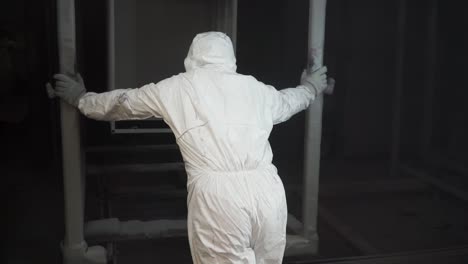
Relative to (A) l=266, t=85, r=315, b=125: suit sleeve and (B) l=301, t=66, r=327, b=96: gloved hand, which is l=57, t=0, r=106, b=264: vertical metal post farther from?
(B) l=301, t=66, r=327, b=96: gloved hand

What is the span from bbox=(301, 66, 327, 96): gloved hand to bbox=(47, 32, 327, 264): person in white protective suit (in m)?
0.40

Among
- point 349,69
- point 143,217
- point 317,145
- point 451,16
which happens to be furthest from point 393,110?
point 143,217

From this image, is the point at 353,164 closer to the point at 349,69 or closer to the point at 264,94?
the point at 349,69

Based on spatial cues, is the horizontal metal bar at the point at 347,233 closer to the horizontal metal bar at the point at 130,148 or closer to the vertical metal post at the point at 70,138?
the horizontal metal bar at the point at 130,148

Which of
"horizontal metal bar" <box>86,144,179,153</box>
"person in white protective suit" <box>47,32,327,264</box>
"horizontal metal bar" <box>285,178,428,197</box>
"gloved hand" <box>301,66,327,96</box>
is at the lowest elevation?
"horizontal metal bar" <box>285,178,428,197</box>

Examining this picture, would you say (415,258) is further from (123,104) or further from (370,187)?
(123,104)

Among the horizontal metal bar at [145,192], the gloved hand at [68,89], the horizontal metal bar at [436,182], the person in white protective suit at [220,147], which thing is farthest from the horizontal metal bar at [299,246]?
the horizontal metal bar at [436,182]

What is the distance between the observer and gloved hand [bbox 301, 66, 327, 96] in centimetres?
200

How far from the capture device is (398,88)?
10.8ft

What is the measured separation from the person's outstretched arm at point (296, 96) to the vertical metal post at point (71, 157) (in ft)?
2.41

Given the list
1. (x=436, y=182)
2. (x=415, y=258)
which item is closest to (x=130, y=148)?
(x=415, y=258)

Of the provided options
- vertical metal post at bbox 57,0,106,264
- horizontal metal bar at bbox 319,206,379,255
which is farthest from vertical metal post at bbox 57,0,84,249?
horizontal metal bar at bbox 319,206,379,255

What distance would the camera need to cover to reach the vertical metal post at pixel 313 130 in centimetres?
209

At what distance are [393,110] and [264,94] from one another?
78.5 inches
